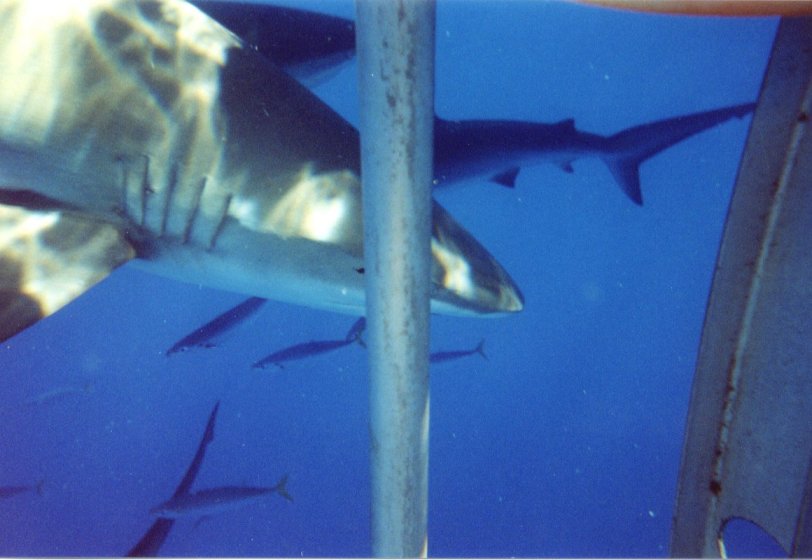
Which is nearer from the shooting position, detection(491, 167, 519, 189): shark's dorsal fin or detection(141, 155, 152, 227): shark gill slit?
detection(141, 155, 152, 227): shark gill slit

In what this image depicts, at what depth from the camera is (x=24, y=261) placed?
1390mm

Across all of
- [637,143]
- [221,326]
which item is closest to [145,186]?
[221,326]

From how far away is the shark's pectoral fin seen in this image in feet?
4.23

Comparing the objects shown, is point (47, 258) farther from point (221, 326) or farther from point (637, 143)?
point (637, 143)

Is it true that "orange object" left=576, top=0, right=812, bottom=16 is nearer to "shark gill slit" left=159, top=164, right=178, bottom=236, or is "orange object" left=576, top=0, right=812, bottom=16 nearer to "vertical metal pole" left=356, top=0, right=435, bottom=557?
"vertical metal pole" left=356, top=0, right=435, bottom=557

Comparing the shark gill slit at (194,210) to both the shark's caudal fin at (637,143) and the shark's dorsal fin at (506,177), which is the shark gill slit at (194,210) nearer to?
the shark's dorsal fin at (506,177)

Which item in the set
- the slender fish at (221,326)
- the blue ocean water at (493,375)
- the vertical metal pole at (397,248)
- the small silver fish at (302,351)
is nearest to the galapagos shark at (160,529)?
the slender fish at (221,326)

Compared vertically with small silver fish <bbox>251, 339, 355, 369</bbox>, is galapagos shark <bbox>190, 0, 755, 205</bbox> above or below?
above

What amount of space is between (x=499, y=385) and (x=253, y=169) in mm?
19726

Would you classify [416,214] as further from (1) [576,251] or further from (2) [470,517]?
(1) [576,251]

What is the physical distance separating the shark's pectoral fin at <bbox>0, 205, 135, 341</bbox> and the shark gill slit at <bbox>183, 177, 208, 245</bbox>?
147 mm

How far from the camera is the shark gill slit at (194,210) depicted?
1.53 m

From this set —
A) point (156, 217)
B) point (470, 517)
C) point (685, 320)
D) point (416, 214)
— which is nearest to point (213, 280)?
point (156, 217)

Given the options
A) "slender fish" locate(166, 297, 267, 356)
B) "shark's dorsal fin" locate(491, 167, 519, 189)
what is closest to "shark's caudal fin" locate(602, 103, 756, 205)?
"shark's dorsal fin" locate(491, 167, 519, 189)
